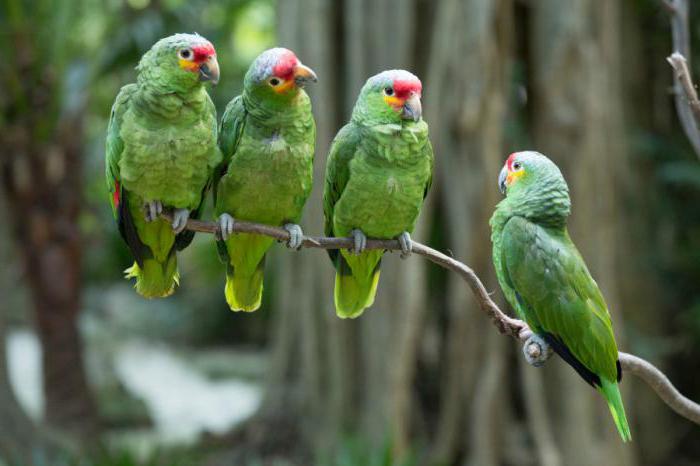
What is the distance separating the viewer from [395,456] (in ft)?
16.0

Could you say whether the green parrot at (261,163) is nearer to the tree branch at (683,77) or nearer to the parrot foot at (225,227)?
the parrot foot at (225,227)

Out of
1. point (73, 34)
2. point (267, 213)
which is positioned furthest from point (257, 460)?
point (267, 213)

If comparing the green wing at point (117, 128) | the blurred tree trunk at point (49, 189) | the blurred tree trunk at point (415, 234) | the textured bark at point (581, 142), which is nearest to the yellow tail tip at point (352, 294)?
the green wing at point (117, 128)

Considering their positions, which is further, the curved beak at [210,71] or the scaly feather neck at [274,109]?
the scaly feather neck at [274,109]

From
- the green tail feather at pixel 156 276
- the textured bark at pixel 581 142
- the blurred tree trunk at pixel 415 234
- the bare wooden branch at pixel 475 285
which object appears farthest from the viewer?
the textured bark at pixel 581 142

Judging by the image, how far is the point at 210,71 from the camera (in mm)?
1899

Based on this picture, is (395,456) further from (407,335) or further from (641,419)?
(641,419)

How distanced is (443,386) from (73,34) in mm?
3457

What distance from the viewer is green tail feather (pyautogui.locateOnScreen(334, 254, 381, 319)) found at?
237cm

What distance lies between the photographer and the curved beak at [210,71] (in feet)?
6.19

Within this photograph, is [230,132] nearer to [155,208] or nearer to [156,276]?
[155,208]

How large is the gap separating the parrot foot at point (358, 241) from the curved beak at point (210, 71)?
1.59 feet

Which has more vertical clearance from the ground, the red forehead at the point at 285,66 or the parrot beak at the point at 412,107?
the red forehead at the point at 285,66

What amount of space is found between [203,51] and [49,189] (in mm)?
4449
